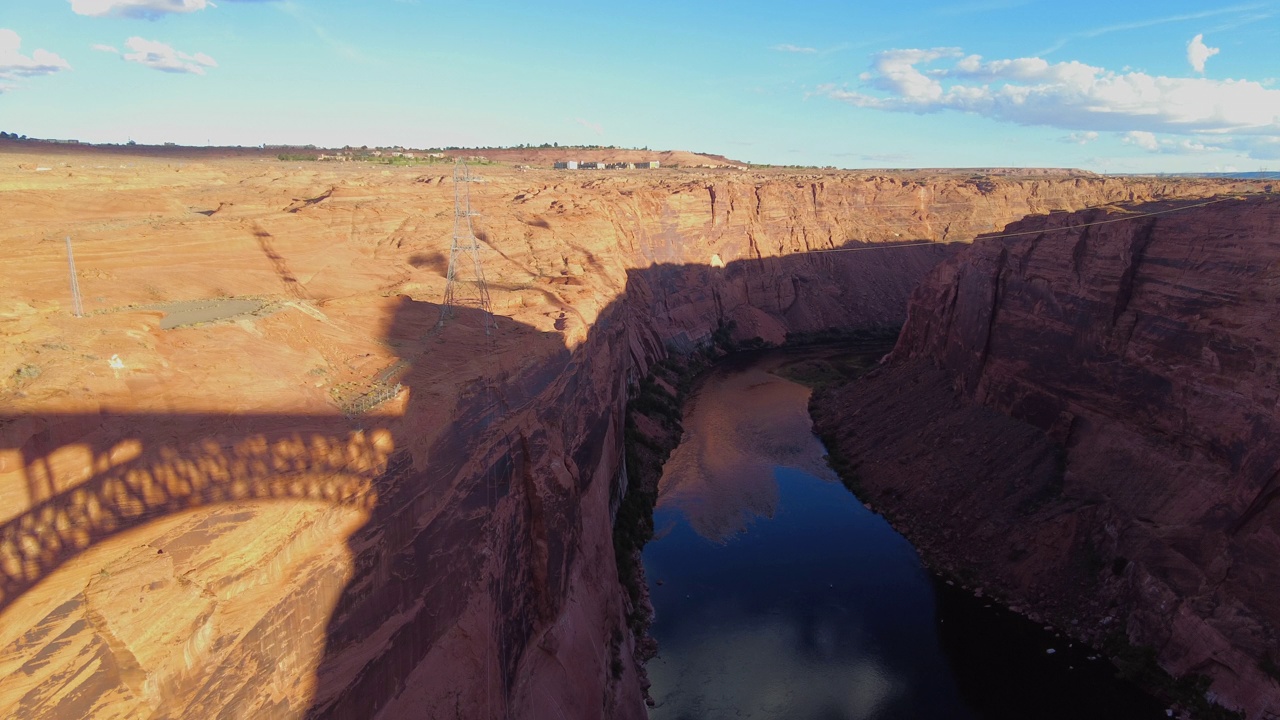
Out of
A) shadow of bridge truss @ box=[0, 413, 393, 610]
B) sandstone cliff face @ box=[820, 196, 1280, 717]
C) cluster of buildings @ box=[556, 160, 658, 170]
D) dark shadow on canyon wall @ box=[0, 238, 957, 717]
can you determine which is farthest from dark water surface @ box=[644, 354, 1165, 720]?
cluster of buildings @ box=[556, 160, 658, 170]

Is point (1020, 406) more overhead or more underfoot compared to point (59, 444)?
more underfoot

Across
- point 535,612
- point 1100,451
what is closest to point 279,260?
point 535,612

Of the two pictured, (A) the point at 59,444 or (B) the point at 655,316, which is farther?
(B) the point at 655,316

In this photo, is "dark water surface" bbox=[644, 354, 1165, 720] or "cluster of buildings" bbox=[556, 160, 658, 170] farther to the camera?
"cluster of buildings" bbox=[556, 160, 658, 170]

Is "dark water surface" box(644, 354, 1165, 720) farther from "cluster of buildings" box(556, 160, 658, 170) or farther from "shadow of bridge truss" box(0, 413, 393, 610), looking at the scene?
"cluster of buildings" box(556, 160, 658, 170)

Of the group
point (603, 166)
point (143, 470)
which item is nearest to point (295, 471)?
point (143, 470)

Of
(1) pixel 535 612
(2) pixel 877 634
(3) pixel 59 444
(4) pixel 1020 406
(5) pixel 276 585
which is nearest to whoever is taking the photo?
(3) pixel 59 444

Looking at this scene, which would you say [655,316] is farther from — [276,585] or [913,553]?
[276,585]
